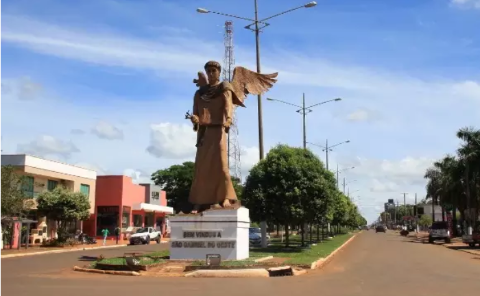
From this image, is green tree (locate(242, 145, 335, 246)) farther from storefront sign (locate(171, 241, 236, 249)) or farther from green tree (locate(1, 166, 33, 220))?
green tree (locate(1, 166, 33, 220))

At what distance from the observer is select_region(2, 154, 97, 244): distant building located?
127 ft

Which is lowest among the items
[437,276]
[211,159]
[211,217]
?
[437,276]

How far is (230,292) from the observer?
11727 mm

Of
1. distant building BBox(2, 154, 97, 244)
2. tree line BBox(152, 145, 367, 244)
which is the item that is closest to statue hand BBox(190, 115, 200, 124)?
tree line BBox(152, 145, 367, 244)

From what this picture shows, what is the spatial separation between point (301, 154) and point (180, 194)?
59588mm

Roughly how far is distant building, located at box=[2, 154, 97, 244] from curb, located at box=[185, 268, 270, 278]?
25.0m

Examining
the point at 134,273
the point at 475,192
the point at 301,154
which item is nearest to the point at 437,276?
the point at 134,273

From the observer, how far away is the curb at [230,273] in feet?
51.7

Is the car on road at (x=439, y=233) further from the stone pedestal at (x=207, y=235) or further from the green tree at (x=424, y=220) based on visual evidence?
the green tree at (x=424, y=220)

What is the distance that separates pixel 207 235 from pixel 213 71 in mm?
6350

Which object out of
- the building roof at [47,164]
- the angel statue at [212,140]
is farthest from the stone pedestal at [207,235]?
the building roof at [47,164]

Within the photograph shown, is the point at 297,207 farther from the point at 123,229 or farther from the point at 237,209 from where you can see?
the point at 123,229

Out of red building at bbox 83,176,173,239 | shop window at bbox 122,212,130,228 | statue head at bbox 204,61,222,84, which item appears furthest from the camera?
shop window at bbox 122,212,130,228

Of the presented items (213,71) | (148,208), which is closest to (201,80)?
(213,71)
